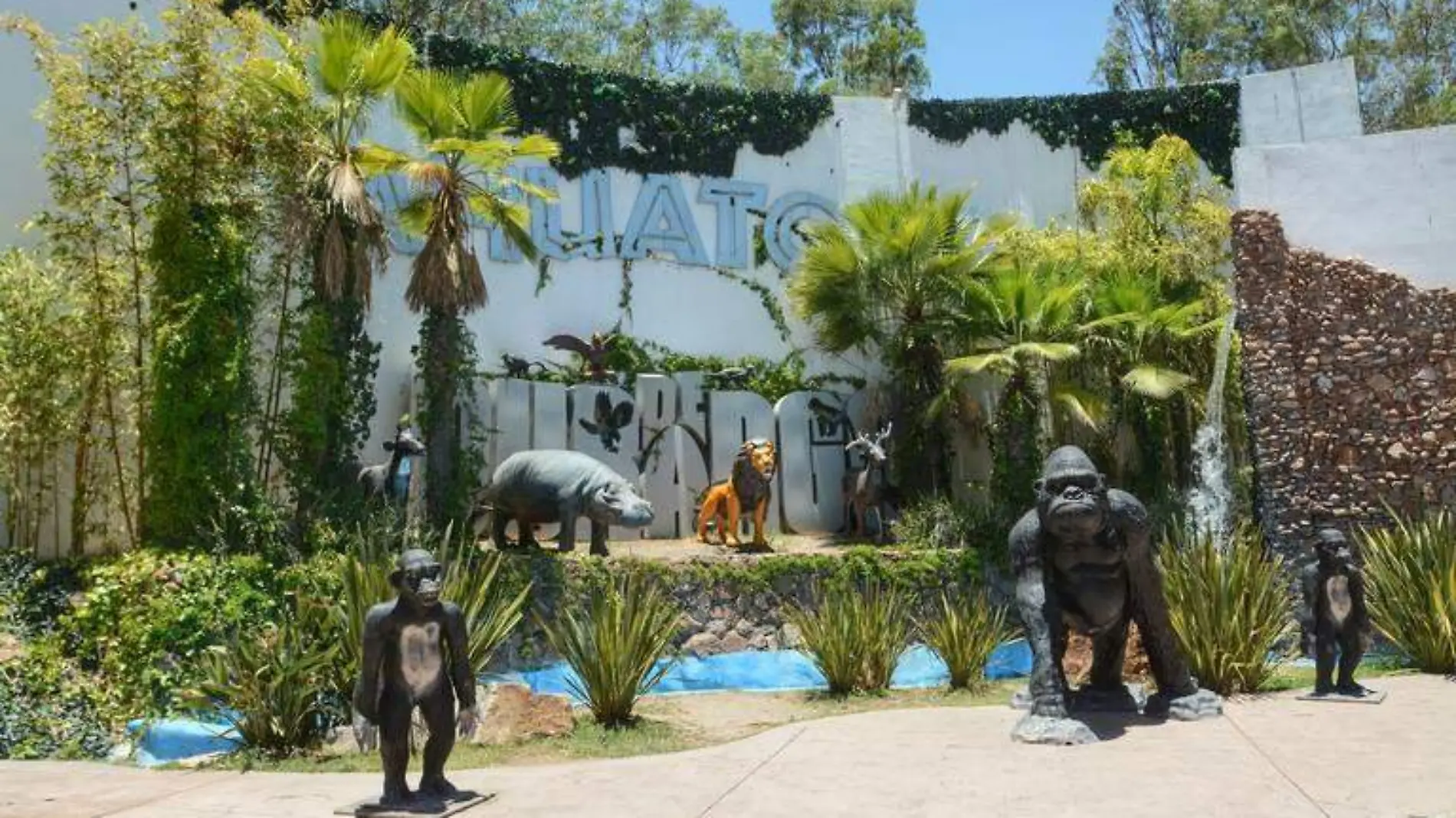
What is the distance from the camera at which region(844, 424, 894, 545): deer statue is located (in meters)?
15.7

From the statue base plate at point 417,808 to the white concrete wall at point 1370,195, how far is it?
12.1 metres

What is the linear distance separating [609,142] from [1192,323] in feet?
28.9

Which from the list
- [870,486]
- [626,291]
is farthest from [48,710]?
[626,291]

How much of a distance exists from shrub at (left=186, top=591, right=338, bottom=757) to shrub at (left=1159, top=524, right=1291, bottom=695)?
20.1ft

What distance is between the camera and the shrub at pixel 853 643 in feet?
34.2

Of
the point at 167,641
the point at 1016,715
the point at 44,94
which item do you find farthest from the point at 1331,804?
the point at 44,94

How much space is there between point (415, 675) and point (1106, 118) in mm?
17348

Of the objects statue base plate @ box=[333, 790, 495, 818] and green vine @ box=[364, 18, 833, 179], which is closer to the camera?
statue base plate @ box=[333, 790, 495, 818]

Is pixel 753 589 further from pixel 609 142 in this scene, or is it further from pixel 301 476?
pixel 609 142

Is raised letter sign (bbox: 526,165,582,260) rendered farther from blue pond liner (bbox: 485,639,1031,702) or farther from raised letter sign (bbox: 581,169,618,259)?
blue pond liner (bbox: 485,639,1031,702)

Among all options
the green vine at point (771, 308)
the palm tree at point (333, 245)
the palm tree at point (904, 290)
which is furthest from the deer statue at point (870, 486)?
the palm tree at point (333, 245)

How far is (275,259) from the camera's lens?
12.8 m

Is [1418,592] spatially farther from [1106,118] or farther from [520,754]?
[1106,118]

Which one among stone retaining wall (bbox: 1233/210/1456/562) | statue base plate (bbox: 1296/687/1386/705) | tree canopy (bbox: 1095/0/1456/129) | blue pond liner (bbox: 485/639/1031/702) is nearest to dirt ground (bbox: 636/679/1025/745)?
blue pond liner (bbox: 485/639/1031/702)
